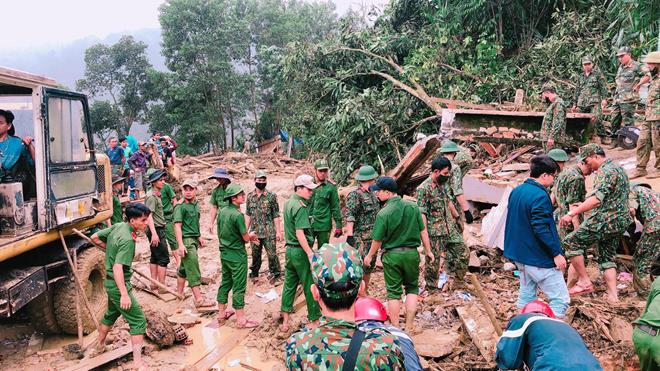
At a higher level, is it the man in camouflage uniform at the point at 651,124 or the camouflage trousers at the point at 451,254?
the man in camouflage uniform at the point at 651,124

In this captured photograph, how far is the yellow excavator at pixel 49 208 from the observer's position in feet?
15.9

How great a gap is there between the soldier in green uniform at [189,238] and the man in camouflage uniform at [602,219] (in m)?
4.44

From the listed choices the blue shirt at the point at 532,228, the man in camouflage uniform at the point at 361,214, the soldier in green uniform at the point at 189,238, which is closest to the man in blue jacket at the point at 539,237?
the blue shirt at the point at 532,228

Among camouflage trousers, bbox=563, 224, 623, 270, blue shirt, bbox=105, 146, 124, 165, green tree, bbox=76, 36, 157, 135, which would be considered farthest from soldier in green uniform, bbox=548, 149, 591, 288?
green tree, bbox=76, 36, 157, 135

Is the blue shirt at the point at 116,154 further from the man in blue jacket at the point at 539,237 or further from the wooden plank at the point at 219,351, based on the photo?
the man in blue jacket at the point at 539,237

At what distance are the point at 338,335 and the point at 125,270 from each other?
139 inches

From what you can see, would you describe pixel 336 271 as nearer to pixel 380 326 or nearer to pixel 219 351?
pixel 380 326

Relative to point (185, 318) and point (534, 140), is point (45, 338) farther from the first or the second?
point (534, 140)

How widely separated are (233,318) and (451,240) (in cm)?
284

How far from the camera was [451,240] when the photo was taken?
5.79 meters

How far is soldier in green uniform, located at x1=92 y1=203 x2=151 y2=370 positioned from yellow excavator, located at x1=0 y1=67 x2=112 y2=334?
703 mm

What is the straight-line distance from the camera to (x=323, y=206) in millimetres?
6535

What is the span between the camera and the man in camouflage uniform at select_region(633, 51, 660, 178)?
6719 millimetres

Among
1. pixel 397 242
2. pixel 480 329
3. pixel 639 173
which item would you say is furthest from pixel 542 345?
pixel 639 173
